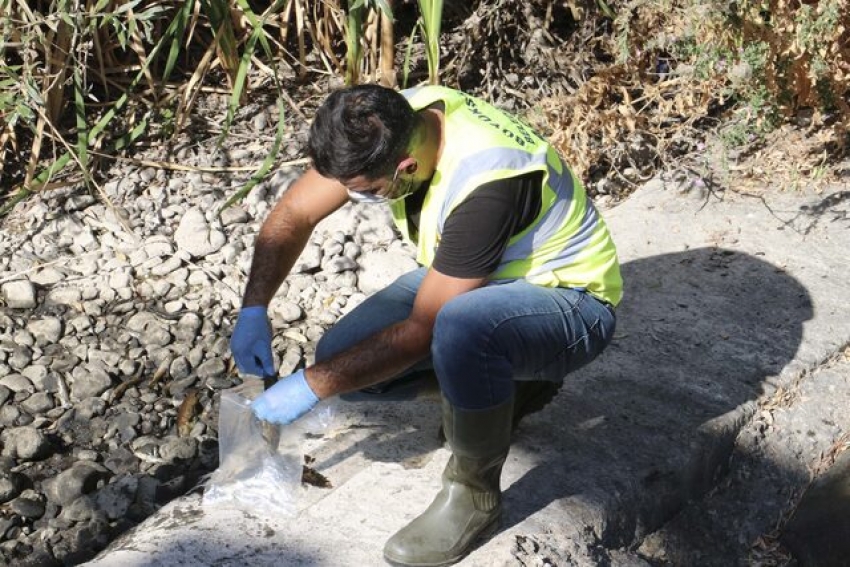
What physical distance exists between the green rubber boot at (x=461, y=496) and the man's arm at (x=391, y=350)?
0.47 ft


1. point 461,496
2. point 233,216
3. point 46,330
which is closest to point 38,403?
point 46,330

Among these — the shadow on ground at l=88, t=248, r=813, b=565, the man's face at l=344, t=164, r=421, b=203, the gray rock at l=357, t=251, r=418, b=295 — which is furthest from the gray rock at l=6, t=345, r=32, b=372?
the man's face at l=344, t=164, r=421, b=203

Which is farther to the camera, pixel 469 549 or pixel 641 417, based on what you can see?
pixel 641 417

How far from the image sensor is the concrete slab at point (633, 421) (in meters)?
2.44

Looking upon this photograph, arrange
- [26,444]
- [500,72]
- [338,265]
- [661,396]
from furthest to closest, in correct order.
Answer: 1. [500,72]
2. [338,265]
3. [26,444]
4. [661,396]

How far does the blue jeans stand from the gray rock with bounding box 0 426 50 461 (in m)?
1.21

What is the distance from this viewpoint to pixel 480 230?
2277mm

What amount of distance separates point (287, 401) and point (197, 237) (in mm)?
1696

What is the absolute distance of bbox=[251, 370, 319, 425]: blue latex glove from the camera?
2322 mm

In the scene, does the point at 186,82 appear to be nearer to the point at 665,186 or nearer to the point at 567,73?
the point at 567,73

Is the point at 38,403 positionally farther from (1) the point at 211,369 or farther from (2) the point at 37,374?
(1) the point at 211,369

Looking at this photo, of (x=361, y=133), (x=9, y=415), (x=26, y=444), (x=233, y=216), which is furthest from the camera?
(x=233, y=216)

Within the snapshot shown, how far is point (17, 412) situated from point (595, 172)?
214 cm

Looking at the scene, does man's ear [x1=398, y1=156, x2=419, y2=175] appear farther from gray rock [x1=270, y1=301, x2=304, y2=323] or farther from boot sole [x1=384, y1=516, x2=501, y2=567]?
gray rock [x1=270, y1=301, x2=304, y2=323]
